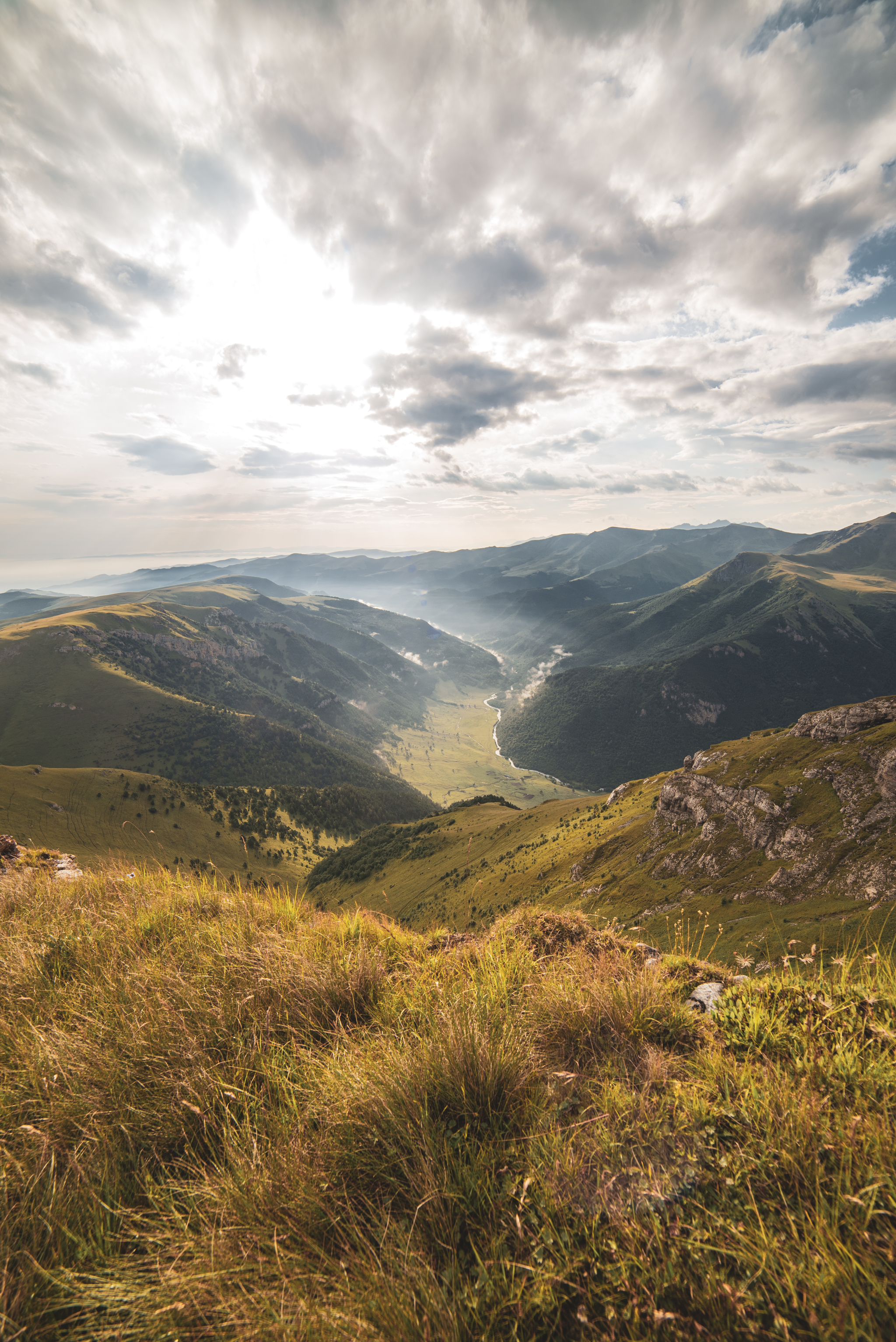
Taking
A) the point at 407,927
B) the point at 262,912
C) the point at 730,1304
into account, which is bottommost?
the point at 407,927

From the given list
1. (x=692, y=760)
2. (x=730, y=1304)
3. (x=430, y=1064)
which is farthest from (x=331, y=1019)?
(x=692, y=760)

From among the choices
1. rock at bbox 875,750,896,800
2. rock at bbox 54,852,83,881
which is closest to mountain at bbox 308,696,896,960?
rock at bbox 875,750,896,800

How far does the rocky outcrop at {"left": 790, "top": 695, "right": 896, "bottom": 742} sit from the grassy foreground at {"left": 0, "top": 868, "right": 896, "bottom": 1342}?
169ft

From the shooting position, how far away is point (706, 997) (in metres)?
4.72

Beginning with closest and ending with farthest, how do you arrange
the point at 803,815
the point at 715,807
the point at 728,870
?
the point at 803,815 < the point at 728,870 < the point at 715,807

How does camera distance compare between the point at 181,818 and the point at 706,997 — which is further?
the point at 181,818

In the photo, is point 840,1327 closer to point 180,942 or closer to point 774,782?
point 180,942

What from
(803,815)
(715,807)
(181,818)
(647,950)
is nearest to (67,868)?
(647,950)

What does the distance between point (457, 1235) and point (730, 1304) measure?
3.84 feet

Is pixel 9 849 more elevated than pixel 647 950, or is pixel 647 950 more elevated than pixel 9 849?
pixel 647 950

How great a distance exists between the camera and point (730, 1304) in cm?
165

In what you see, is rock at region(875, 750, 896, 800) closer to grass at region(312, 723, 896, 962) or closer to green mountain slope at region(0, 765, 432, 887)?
grass at region(312, 723, 896, 962)

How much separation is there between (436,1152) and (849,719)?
185 feet

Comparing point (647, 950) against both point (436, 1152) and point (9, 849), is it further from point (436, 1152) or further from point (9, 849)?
point (9, 849)
